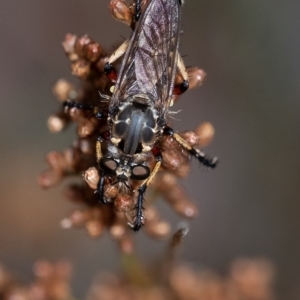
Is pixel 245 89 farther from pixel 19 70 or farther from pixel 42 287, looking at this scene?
pixel 42 287

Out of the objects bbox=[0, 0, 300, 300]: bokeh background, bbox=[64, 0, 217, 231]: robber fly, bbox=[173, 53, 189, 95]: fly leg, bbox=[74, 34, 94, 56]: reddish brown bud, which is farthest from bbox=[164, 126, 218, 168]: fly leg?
bbox=[0, 0, 300, 300]: bokeh background

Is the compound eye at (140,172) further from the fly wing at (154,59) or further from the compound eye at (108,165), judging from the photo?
the fly wing at (154,59)

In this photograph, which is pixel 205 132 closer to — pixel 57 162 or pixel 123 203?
pixel 123 203

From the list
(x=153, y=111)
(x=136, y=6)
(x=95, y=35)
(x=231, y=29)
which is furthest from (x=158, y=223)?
(x=95, y=35)

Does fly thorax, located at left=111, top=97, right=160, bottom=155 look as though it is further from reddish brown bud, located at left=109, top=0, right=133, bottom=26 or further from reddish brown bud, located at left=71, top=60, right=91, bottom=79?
reddish brown bud, located at left=109, top=0, right=133, bottom=26

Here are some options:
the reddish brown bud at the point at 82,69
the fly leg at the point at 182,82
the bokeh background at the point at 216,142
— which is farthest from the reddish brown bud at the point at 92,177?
the bokeh background at the point at 216,142

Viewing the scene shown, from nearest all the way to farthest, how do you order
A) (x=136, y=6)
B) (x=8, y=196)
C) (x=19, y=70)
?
(x=136, y=6)
(x=8, y=196)
(x=19, y=70)
